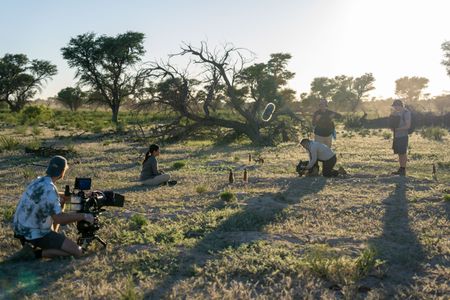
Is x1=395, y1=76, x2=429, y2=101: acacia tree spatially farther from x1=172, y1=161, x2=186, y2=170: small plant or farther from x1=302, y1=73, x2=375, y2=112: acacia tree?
x1=172, y1=161, x2=186, y2=170: small plant

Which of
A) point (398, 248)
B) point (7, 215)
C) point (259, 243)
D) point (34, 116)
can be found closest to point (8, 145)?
point (7, 215)

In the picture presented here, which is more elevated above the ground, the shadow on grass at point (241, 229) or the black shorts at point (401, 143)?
the black shorts at point (401, 143)

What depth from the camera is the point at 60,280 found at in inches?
203

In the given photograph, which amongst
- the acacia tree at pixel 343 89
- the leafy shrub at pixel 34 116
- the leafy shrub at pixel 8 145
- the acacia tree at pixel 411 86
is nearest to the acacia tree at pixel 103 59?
the leafy shrub at pixel 34 116

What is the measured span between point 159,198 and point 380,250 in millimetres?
4754

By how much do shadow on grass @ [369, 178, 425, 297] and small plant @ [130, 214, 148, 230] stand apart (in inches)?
129

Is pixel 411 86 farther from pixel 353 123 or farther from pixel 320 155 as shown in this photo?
pixel 320 155

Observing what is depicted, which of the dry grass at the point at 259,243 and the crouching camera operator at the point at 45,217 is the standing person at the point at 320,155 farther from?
the crouching camera operator at the point at 45,217


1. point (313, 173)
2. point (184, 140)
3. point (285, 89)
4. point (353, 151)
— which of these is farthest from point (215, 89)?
point (285, 89)

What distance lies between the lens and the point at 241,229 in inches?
280

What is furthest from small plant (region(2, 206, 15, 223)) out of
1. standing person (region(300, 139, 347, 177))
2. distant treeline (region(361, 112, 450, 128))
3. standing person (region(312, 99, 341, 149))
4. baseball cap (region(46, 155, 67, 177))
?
distant treeline (region(361, 112, 450, 128))

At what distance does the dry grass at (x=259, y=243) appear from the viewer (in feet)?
16.2

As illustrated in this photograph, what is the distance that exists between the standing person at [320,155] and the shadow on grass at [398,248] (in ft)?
9.78

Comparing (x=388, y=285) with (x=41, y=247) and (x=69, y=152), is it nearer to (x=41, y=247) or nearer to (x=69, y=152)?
(x=41, y=247)
